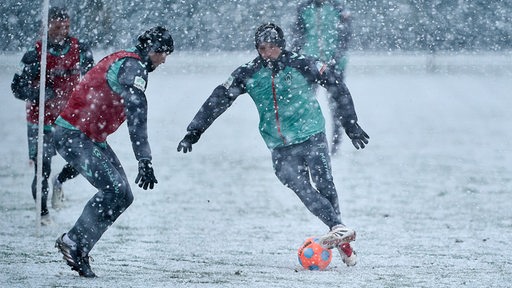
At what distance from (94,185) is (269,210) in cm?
427

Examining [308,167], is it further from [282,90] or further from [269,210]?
[269,210]

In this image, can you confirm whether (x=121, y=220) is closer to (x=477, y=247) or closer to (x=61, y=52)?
(x=61, y=52)

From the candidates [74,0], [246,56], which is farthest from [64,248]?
[246,56]

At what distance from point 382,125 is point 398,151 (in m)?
4.14

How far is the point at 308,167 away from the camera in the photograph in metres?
6.41

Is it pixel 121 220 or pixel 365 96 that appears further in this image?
pixel 365 96

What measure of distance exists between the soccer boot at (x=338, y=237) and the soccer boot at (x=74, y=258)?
1491mm

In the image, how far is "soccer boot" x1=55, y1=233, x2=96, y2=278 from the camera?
5727 mm

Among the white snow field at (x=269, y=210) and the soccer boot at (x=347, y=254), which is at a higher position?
the soccer boot at (x=347, y=254)

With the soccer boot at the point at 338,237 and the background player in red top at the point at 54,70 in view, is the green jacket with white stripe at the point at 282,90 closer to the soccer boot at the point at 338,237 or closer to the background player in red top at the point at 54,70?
the soccer boot at the point at 338,237

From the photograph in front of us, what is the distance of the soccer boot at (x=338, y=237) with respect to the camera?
6039 mm

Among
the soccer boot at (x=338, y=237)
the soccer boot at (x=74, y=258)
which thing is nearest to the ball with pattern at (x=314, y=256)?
the soccer boot at (x=338, y=237)

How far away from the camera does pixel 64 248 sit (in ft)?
18.9

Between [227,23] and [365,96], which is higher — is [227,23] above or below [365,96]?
above
